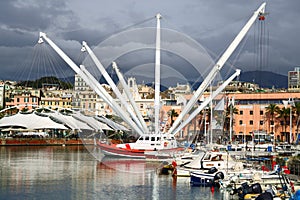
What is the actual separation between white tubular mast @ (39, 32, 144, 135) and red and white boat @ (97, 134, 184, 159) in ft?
5.10

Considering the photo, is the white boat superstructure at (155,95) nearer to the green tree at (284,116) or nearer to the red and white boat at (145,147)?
the red and white boat at (145,147)

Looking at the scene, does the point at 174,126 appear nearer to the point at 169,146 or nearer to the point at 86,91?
the point at 169,146

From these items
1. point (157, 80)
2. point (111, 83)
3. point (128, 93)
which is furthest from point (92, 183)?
point (111, 83)

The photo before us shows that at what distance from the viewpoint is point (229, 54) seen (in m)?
48.6

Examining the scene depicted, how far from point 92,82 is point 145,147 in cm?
749

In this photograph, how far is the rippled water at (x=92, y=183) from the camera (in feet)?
96.3

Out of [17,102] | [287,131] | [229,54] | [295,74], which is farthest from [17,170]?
[295,74]

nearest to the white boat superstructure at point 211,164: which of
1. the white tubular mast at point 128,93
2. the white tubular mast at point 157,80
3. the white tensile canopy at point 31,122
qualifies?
the white tubular mast at point 157,80

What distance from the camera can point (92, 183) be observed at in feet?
111

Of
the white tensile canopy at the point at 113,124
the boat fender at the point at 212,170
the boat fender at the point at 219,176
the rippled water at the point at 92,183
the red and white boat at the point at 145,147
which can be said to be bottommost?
the rippled water at the point at 92,183

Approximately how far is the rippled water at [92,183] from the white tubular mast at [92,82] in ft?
16.9

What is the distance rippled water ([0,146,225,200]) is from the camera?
96.3 feet

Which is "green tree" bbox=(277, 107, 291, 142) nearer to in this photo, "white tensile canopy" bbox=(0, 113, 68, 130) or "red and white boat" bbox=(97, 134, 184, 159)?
"red and white boat" bbox=(97, 134, 184, 159)

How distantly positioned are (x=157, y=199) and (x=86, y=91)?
20.0m
